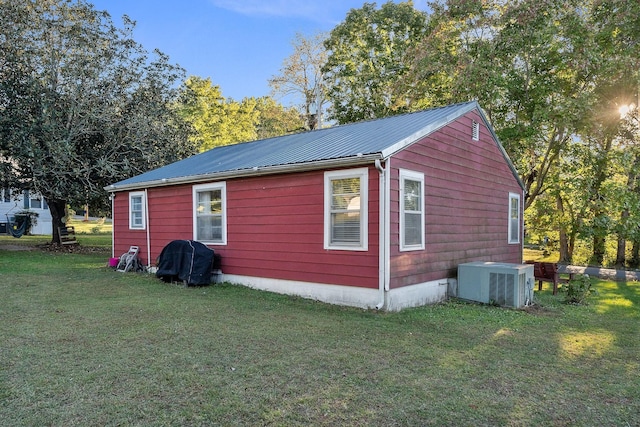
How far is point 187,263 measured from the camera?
8.96 metres

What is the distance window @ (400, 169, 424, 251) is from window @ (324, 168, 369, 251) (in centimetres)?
64

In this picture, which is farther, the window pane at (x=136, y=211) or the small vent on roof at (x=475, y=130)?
the window pane at (x=136, y=211)

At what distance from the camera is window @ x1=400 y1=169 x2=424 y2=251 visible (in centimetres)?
701

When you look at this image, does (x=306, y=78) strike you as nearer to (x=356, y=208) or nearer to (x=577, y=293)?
(x=356, y=208)

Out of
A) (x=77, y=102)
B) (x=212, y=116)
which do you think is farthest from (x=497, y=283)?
(x=212, y=116)

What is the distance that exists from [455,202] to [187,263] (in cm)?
560

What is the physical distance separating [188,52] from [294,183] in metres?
15.2

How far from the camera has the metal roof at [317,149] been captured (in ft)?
23.1

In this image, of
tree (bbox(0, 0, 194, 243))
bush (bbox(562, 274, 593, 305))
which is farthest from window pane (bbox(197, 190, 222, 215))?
bush (bbox(562, 274, 593, 305))

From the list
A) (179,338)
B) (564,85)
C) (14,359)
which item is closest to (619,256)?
(564,85)

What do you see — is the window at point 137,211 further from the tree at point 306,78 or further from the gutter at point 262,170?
the tree at point 306,78

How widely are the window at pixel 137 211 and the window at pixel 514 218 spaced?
9.59 m

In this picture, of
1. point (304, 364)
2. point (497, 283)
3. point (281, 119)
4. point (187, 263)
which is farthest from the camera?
point (281, 119)

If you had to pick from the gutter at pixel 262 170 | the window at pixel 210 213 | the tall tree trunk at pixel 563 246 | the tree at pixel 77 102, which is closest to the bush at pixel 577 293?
the gutter at pixel 262 170
